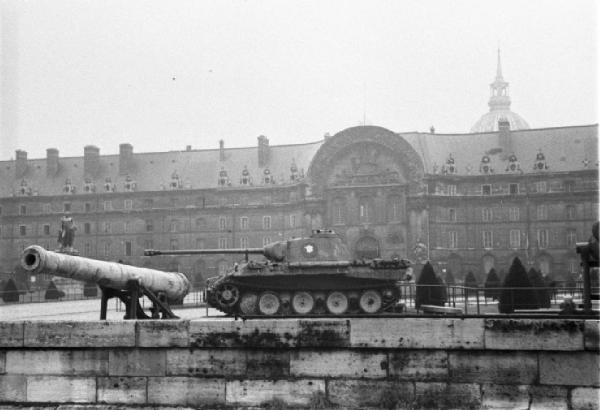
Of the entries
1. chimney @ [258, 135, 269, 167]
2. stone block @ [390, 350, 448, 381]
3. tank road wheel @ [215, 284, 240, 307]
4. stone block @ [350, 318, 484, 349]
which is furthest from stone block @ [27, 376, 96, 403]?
chimney @ [258, 135, 269, 167]

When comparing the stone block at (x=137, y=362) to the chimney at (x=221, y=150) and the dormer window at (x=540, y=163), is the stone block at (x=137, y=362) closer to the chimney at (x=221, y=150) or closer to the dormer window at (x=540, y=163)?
the dormer window at (x=540, y=163)

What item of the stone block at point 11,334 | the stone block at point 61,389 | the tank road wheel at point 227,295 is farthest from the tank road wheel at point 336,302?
the stone block at point 11,334

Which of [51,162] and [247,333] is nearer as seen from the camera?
[247,333]

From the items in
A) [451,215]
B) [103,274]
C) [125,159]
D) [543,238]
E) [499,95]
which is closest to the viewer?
[103,274]

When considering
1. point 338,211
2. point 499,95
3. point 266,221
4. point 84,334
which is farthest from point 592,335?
point 499,95

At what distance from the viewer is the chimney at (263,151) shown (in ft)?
265

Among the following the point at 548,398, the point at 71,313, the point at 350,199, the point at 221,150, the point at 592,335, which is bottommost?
the point at 548,398

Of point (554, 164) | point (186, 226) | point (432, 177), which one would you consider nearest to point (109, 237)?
point (186, 226)

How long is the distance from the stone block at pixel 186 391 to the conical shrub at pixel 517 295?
1284 cm

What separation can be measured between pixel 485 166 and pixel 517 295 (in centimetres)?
4808

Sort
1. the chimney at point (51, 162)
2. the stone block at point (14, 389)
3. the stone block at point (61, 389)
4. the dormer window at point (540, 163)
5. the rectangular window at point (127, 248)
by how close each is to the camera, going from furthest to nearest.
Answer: the chimney at point (51, 162) < the rectangular window at point (127, 248) < the dormer window at point (540, 163) < the stone block at point (14, 389) < the stone block at point (61, 389)

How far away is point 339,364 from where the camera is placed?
12.7 m

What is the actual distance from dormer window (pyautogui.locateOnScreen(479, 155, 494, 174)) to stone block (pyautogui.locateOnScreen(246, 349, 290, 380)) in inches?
2464

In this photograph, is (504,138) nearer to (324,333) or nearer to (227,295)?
(227,295)
